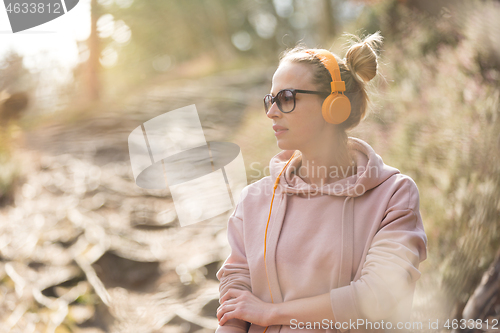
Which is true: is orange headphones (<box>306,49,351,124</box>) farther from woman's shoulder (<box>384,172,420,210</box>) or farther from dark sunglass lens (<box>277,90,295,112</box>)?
woman's shoulder (<box>384,172,420,210</box>)

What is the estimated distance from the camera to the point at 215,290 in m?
2.29

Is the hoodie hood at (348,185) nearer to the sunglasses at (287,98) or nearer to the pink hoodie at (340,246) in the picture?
the pink hoodie at (340,246)

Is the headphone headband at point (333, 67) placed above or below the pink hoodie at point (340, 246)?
above

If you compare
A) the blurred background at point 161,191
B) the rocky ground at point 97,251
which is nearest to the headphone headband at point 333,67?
the blurred background at point 161,191

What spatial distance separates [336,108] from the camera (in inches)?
34.3

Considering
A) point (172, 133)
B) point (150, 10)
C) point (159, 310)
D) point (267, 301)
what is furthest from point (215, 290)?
point (150, 10)

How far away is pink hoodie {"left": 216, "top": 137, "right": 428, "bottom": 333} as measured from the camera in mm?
785

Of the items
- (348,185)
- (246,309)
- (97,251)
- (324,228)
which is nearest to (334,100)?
(348,185)

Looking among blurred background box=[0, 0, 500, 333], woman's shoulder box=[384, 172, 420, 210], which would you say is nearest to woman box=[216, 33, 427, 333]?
woman's shoulder box=[384, 172, 420, 210]

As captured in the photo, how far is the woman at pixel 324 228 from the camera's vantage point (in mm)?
795

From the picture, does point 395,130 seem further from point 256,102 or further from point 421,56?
point 256,102

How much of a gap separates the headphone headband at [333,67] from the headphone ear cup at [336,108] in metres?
0.02

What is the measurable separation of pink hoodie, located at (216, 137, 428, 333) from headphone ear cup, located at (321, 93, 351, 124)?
12 cm

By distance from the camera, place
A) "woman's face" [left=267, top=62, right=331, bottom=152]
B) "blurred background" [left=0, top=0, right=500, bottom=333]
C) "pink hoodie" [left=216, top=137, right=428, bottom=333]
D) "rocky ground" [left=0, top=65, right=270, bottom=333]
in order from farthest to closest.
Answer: "rocky ground" [left=0, top=65, right=270, bottom=333], "blurred background" [left=0, top=0, right=500, bottom=333], "woman's face" [left=267, top=62, right=331, bottom=152], "pink hoodie" [left=216, top=137, right=428, bottom=333]
